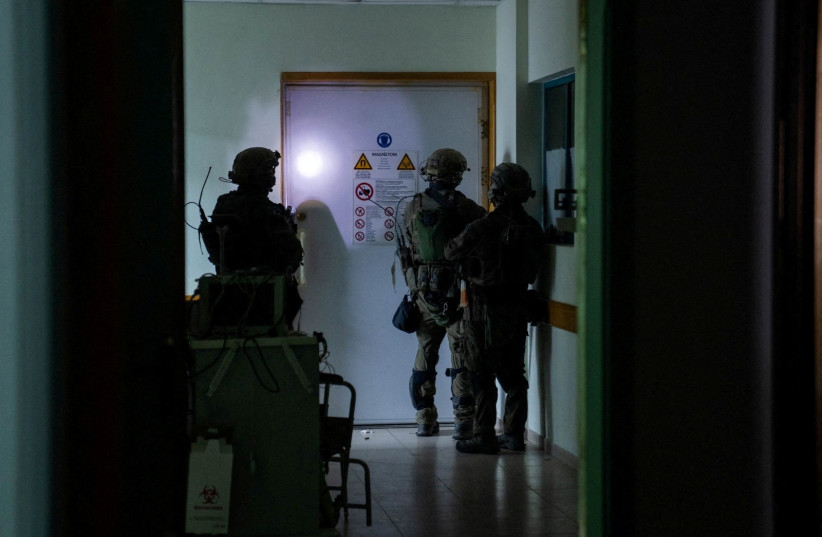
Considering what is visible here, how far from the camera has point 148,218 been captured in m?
2.96

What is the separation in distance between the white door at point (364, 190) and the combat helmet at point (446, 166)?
44 cm

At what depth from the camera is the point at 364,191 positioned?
6.84 meters

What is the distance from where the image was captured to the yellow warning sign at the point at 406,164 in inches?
270

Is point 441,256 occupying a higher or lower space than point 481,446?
higher

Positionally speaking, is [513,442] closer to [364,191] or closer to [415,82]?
[364,191]

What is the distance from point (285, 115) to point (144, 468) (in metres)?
4.03

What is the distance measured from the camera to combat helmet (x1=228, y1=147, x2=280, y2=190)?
17.7ft

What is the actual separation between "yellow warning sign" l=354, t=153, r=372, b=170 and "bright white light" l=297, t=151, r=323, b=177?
24cm

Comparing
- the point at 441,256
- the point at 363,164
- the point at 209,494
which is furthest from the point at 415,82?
the point at 209,494

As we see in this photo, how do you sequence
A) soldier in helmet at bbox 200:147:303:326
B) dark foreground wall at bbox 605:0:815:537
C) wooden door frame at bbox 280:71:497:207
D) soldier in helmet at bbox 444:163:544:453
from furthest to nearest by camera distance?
Answer: wooden door frame at bbox 280:71:497:207, soldier in helmet at bbox 444:163:544:453, soldier in helmet at bbox 200:147:303:326, dark foreground wall at bbox 605:0:815:537

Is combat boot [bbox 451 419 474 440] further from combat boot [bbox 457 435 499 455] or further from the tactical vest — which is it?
the tactical vest

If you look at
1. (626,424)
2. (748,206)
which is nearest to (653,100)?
(748,206)

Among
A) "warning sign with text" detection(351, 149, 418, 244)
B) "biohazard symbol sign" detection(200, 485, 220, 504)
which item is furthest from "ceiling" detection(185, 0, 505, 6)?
"biohazard symbol sign" detection(200, 485, 220, 504)

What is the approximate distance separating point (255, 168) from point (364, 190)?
151 cm
